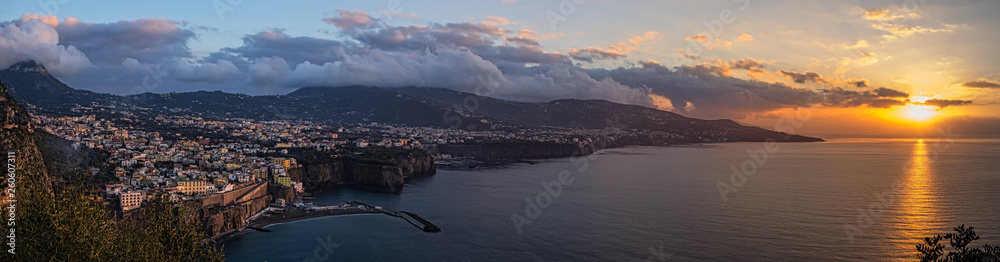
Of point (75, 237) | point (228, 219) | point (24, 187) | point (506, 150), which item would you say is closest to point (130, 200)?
point (228, 219)

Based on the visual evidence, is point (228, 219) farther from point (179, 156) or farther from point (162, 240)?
point (179, 156)

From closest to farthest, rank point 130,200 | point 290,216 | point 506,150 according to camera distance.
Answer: point 130,200
point 290,216
point 506,150

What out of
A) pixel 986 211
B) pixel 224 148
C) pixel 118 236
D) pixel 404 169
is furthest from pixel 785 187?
pixel 224 148

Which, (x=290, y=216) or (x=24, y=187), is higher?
(x=24, y=187)

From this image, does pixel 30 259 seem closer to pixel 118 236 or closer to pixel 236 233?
pixel 118 236

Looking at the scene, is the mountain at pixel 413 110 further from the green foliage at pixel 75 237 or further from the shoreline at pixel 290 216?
the green foliage at pixel 75 237

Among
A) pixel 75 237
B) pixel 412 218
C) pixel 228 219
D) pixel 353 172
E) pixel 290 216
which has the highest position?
pixel 75 237

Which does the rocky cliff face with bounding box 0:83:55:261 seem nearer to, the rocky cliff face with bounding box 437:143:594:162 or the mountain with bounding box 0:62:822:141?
the rocky cliff face with bounding box 437:143:594:162

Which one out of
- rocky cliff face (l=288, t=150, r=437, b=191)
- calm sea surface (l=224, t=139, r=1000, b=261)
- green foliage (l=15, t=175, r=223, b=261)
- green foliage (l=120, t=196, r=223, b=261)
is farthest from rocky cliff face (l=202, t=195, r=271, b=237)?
green foliage (l=15, t=175, r=223, b=261)
